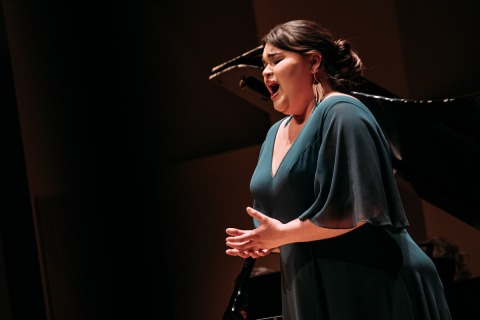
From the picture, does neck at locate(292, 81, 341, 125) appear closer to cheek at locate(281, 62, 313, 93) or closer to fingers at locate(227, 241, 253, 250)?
cheek at locate(281, 62, 313, 93)

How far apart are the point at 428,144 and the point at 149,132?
194cm

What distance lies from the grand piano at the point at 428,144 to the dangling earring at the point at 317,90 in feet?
1.60

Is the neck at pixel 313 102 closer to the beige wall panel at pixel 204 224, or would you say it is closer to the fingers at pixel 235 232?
the fingers at pixel 235 232

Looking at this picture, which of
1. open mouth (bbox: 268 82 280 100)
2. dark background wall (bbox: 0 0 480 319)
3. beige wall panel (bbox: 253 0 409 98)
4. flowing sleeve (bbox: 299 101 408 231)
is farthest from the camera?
beige wall panel (bbox: 253 0 409 98)

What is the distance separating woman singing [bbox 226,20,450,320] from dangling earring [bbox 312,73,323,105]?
0.04 metres

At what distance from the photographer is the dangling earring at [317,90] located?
92 centimetres

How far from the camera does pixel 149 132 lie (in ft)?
9.50

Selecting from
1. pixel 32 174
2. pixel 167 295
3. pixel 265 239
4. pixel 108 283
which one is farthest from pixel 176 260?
pixel 265 239

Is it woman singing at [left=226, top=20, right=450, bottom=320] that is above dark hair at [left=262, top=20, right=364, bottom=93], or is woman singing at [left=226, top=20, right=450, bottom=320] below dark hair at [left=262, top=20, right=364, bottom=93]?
below

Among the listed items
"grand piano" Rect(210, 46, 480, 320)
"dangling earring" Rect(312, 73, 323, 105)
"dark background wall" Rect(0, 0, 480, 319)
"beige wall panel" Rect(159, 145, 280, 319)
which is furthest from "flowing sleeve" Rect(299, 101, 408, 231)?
"beige wall panel" Rect(159, 145, 280, 319)

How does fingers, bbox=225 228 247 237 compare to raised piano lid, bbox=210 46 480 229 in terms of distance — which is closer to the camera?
fingers, bbox=225 228 247 237

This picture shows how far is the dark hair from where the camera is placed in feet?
3.03

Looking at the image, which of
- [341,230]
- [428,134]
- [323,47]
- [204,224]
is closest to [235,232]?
[341,230]

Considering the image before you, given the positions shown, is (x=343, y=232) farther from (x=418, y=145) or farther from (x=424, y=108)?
(x=418, y=145)
